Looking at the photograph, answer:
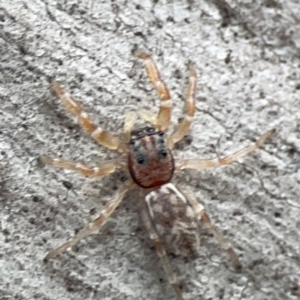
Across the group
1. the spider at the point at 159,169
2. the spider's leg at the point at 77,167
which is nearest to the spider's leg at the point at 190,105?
the spider at the point at 159,169

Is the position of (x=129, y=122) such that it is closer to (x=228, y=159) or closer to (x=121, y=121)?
(x=121, y=121)

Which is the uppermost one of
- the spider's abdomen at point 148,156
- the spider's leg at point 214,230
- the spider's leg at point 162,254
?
the spider's abdomen at point 148,156

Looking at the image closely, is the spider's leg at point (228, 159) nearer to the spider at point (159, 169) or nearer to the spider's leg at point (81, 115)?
the spider at point (159, 169)

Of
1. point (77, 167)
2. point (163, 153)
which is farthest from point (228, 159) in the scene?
point (77, 167)

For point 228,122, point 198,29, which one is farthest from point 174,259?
point 198,29

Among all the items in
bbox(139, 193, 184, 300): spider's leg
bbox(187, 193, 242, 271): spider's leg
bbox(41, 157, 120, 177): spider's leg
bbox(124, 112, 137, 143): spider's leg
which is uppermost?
bbox(124, 112, 137, 143): spider's leg

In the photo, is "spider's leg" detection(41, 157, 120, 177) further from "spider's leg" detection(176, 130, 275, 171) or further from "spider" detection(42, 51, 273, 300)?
"spider's leg" detection(176, 130, 275, 171)

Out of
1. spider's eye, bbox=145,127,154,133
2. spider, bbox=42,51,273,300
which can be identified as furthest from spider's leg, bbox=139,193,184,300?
spider's eye, bbox=145,127,154,133
